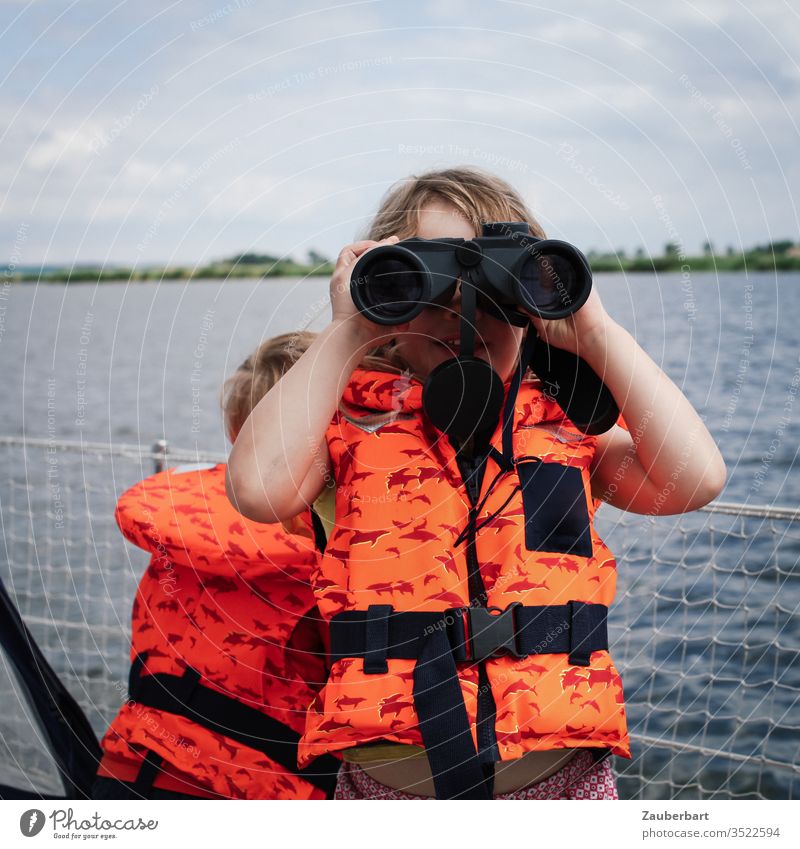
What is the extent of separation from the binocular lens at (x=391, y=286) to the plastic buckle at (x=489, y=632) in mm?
418

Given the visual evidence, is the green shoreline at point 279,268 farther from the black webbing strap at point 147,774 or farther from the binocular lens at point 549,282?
the black webbing strap at point 147,774

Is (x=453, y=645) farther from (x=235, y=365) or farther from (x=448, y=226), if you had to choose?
(x=235, y=365)

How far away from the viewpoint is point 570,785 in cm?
134

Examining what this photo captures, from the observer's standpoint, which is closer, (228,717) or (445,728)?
(445,728)

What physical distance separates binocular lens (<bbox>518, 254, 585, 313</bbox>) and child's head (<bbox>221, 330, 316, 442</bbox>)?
0.70 m

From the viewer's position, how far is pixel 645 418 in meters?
1.31

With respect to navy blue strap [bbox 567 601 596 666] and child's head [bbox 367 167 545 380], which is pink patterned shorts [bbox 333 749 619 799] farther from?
child's head [bbox 367 167 545 380]

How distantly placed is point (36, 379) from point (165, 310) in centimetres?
336

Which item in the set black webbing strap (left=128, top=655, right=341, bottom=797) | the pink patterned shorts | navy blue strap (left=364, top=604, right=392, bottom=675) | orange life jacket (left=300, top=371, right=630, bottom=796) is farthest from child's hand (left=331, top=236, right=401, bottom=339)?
black webbing strap (left=128, top=655, right=341, bottom=797)

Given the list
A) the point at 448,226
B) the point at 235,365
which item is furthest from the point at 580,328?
the point at 235,365

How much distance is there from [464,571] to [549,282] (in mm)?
417

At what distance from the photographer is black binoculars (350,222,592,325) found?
47.2 inches
